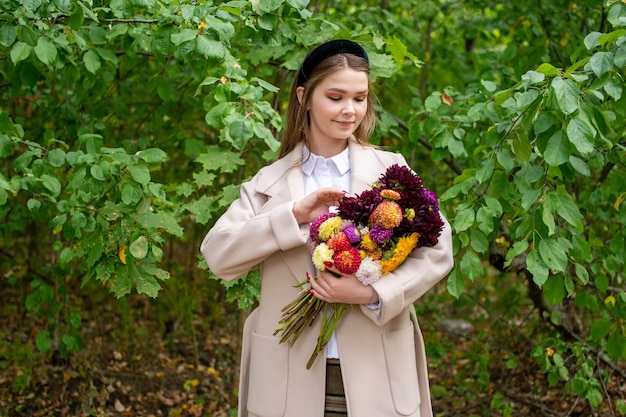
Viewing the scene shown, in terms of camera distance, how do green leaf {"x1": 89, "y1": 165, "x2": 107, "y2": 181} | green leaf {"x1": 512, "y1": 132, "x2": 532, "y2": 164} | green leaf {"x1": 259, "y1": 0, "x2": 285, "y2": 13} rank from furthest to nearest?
1. green leaf {"x1": 89, "y1": 165, "x2": 107, "y2": 181}
2. green leaf {"x1": 259, "y1": 0, "x2": 285, "y2": 13}
3. green leaf {"x1": 512, "y1": 132, "x2": 532, "y2": 164}

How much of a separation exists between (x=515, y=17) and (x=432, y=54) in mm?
771

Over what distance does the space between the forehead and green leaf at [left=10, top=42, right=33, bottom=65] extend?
3.81ft

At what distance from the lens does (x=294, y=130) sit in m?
2.36

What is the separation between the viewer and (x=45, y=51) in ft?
8.76

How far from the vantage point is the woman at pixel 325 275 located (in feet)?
6.70

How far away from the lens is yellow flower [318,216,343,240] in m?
1.95

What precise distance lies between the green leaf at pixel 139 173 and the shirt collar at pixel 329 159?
0.70 metres

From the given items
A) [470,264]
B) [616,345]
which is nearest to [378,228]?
[470,264]

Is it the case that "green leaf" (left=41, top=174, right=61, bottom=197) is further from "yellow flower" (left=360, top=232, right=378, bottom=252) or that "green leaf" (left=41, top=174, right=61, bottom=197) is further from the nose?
"yellow flower" (left=360, top=232, right=378, bottom=252)

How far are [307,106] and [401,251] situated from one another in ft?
2.02

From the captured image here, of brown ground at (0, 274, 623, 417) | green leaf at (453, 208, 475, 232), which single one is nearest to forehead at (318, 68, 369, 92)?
green leaf at (453, 208, 475, 232)

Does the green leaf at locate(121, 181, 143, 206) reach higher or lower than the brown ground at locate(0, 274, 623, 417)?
higher

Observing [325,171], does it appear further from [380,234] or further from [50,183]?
[50,183]

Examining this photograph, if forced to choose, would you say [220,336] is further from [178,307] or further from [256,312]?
[256,312]
